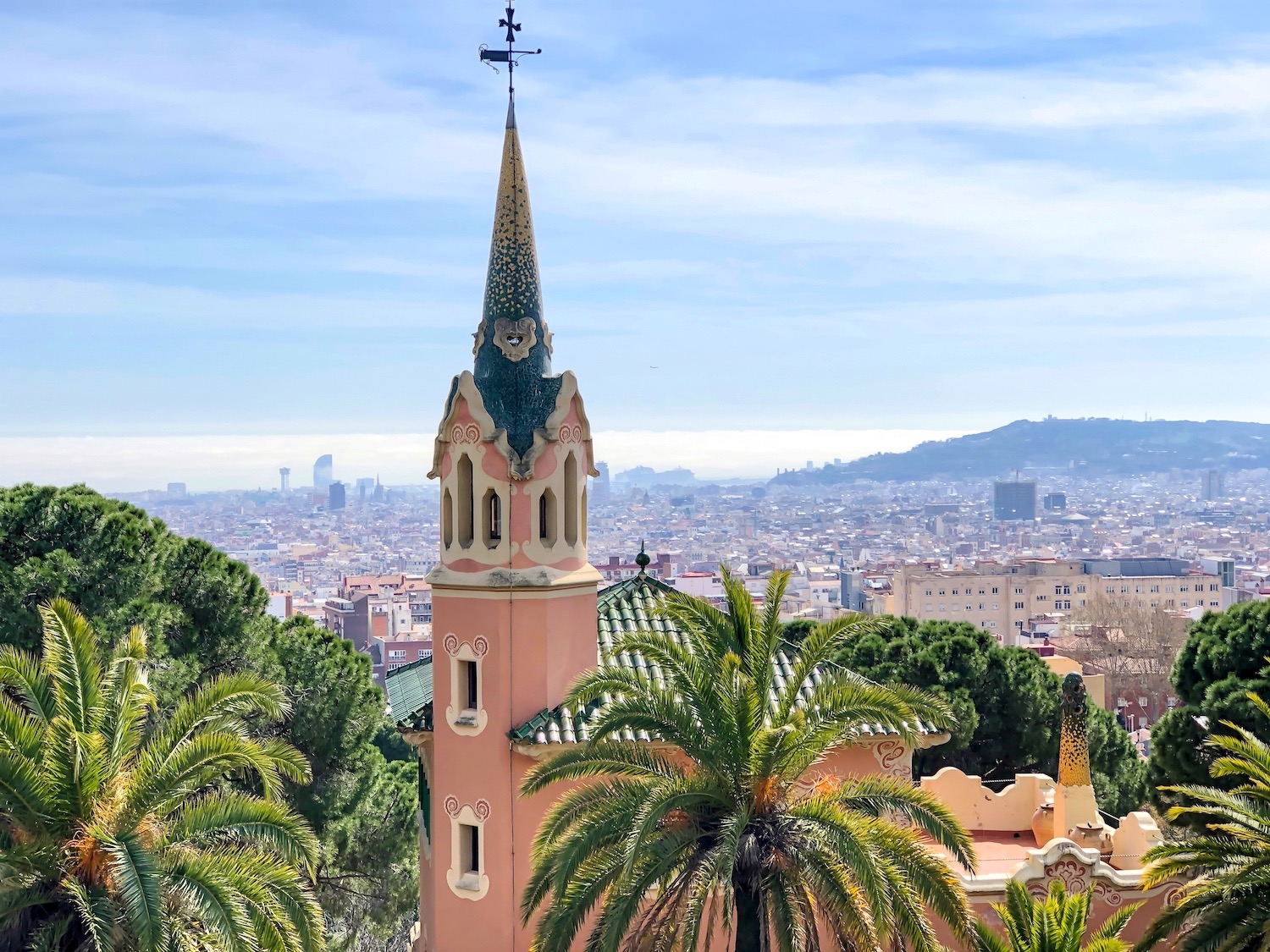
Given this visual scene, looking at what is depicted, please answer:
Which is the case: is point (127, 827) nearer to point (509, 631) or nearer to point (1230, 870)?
point (509, 631)

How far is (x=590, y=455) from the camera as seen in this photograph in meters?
19.5

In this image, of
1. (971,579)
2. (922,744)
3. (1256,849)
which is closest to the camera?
(1256,849)

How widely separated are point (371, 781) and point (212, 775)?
15011 millimetres

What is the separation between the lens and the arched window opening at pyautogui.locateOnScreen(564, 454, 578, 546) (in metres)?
18.9

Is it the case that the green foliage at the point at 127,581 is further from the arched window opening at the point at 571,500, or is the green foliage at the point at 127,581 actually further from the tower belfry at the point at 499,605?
the arched window opening at the point at 571,500

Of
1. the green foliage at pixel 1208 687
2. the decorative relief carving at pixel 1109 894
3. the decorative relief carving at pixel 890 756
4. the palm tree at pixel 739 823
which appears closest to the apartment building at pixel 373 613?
the green foliage at pixel 1208 687

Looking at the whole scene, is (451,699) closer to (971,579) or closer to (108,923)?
(108,923)

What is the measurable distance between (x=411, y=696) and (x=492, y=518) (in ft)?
12.6

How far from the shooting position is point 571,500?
18953 millimetres

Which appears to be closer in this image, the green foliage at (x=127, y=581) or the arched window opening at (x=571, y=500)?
the arched window opening at (x=571, y=500)

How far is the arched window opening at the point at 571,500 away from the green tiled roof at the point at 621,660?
51.0 inches

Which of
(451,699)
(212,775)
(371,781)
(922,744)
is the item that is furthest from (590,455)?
(371,781)

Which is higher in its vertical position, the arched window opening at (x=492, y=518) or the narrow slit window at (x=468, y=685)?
the arched window opening at (x=492, y=518)

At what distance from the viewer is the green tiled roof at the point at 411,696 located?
19562 millimetres
